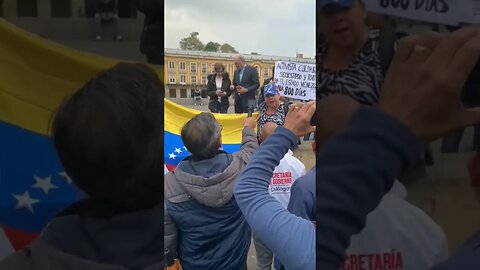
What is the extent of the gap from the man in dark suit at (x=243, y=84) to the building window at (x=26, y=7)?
4.58 ft

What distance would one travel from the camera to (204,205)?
1.88 metres

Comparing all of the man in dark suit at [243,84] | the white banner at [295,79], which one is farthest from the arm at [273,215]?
the white banner at [295,79]

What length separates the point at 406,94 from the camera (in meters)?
1.12

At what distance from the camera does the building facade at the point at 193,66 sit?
216 cm

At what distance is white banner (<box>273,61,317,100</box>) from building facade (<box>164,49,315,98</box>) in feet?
2.58

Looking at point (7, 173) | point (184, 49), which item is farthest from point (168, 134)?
point (7, 173)

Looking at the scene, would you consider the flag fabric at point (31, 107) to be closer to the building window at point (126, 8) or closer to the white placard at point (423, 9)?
the building window at point (126, 8)

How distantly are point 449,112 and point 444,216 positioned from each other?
230 mm

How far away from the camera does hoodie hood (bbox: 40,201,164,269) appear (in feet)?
3.58

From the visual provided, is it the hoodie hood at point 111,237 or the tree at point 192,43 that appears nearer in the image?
the hoodie hood at point 111,237

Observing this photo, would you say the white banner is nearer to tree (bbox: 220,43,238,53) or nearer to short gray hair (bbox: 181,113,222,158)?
tree (bbox: 220,43,238,53)

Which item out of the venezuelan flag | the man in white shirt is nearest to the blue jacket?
the man in white shirt

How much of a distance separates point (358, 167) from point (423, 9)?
365 mm

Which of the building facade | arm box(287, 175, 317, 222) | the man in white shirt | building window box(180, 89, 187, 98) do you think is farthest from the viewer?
building window box(180, 89, 187, 98)
